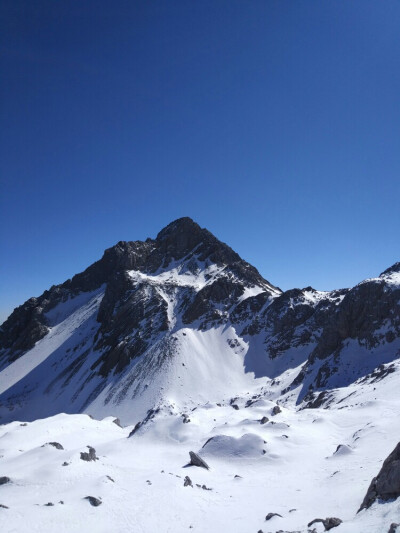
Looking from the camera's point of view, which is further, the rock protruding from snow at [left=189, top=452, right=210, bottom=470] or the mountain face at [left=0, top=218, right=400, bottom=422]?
the mountain face at [left=0, top=218, right=400, bottom=422]

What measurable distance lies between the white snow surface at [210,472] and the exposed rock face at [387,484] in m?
0.71

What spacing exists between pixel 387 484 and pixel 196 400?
6810 cm

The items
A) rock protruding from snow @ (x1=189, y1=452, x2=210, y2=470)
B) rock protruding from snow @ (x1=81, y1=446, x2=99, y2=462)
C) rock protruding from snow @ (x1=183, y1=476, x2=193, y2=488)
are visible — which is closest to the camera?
rock protruding from snow @ (x1=183, y1=476, x2=193, y2=488)

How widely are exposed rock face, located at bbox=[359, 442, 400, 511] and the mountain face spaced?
138 feet

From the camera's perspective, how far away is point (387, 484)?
1394 cm

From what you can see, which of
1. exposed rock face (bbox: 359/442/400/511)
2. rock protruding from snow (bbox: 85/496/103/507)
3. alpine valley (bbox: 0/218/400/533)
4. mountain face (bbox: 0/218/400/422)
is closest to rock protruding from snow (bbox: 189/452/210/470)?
alpine valley (bbox: 0/218/400/533)

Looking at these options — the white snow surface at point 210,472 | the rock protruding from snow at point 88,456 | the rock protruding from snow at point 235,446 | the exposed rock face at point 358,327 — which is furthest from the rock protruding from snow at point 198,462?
the exposed rock face at point 358,327

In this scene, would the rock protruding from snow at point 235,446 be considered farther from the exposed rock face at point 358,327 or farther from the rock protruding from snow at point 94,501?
the exposed rock face at point 358,327

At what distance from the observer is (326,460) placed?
29.4m

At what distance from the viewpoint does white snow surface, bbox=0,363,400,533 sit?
18438 mm

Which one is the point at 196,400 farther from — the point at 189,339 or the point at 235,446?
the point at 235,446

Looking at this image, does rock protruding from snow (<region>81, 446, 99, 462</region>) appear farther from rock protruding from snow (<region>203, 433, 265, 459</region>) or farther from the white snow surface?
rock protruding from snow (<region>203, 433, 265, 459</region>)

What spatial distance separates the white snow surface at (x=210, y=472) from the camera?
60.5ft

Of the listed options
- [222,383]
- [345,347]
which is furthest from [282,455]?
[222,383]
